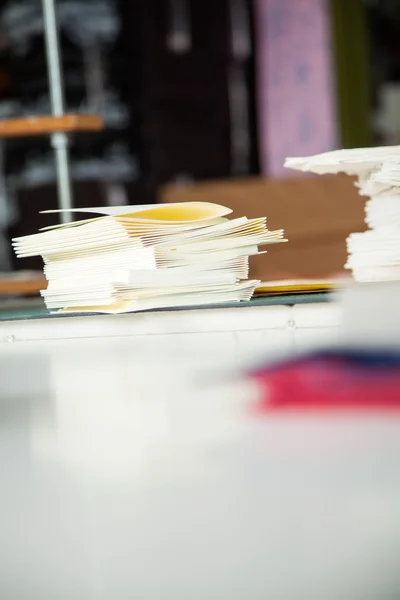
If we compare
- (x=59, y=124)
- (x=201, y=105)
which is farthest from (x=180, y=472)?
(x=201, y=105)

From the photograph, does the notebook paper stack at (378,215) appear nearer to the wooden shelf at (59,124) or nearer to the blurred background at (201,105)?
the wooden shelf at (59,124)

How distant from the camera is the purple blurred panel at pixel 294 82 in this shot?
12.0 ft

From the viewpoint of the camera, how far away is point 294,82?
3.69 meters

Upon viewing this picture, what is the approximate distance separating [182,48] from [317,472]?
9.06ft

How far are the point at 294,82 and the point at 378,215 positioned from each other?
9.37 ft

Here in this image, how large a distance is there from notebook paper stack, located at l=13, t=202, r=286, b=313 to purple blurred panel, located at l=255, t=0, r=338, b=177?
280 cm

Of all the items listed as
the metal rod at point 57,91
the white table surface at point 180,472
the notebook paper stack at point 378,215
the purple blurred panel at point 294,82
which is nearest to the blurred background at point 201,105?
the purple blurred panel at point 294,82

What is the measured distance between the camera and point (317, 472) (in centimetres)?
73

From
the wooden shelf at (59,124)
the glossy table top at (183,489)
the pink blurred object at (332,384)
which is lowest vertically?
the glossy table top at (183,489)

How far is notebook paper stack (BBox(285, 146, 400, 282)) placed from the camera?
37.5 inches

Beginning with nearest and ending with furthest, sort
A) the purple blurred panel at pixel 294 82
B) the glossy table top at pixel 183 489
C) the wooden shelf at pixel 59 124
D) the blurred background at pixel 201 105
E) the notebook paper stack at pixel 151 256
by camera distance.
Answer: the glossy table top at pixel 183 489 → the notebook paper stack at pixel 151 256 → the wooden shelf at pixel 59 124 → the blurred background at pixel 201 105 → the purple blurred panel at pixel 294 82

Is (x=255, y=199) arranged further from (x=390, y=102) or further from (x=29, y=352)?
(x=29, y=352)

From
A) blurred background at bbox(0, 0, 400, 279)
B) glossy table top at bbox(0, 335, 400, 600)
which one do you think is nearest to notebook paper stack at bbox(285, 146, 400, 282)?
glossy table top at bbox(0, 335, 400, 600)

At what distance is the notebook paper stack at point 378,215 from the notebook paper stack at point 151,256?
0.12 meters
